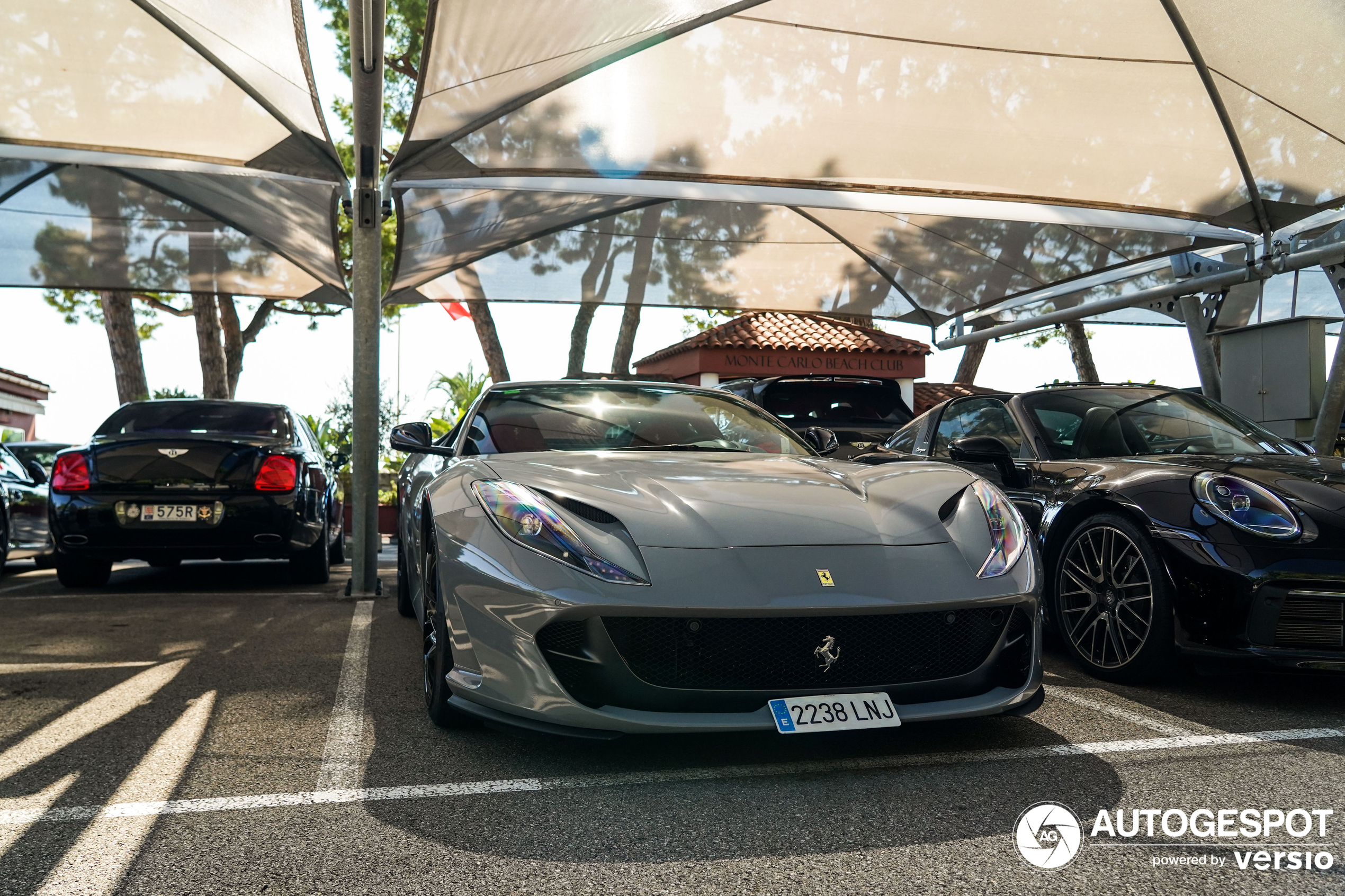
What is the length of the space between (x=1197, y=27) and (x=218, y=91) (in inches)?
290

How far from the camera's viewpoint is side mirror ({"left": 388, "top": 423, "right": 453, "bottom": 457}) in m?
4.93

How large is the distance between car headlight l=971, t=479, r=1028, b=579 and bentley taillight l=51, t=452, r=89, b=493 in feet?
19.9

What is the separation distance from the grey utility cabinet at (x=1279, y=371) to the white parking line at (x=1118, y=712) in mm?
6183

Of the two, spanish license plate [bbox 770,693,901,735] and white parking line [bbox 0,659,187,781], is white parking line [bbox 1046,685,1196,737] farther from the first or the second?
white parking line [bbox 0,659,187,781]

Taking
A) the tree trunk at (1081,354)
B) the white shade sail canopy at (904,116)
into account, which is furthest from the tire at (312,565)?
the tree trunk at (1081,354)

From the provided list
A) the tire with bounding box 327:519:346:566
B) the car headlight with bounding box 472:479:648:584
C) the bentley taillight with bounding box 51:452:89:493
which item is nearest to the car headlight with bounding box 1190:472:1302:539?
the car headlight with bounding box 472:479:648:584

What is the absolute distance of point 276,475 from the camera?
7.37 m

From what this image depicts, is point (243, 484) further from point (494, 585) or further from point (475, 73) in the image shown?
point (494, 585)

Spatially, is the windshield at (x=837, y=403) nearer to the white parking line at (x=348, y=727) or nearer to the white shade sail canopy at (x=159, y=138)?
the white shade sail canopy at (x=159, y=138)

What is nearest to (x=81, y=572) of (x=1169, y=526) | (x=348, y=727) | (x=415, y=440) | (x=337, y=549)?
(x=337, y=549)

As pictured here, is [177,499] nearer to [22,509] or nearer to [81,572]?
[81,572]

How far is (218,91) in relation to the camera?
324 inches

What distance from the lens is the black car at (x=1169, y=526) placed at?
364cm

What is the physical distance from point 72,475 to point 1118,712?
21.8 ft
